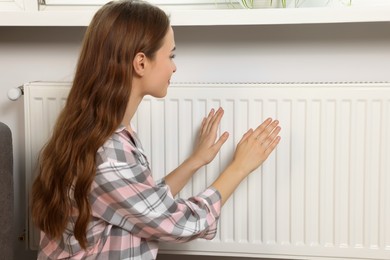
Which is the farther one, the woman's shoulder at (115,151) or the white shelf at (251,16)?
the white shelf at (251,16)

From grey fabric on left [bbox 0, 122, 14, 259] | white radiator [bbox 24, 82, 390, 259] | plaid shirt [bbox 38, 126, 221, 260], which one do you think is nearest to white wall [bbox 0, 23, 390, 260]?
white radiator [bbox 24, 82, 390, 259]

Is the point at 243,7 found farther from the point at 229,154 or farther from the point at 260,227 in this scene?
the point at 260,227

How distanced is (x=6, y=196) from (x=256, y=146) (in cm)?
58

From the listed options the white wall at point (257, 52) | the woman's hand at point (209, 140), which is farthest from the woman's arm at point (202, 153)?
the white wall at point (257, 52)

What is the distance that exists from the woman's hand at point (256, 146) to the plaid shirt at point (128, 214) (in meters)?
0.17

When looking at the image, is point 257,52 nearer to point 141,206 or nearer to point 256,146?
point 256,146

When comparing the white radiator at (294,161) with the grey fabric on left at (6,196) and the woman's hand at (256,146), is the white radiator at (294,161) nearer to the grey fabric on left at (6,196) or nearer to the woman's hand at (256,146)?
the woman's hand at (256,146)

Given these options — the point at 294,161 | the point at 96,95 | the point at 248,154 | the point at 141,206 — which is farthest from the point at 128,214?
the point at 294,161

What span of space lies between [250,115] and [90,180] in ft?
1.60

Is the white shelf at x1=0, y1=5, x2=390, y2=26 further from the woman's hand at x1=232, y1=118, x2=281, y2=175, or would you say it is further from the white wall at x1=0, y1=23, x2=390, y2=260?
the woman's hand at x1=232, y1=118, x2=281, y2=175

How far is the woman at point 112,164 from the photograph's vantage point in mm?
1245

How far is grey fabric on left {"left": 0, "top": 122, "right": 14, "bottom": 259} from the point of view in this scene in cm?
149

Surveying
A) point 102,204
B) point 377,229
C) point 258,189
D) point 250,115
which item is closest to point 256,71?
point 250,115

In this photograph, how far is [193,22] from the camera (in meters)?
1.54
